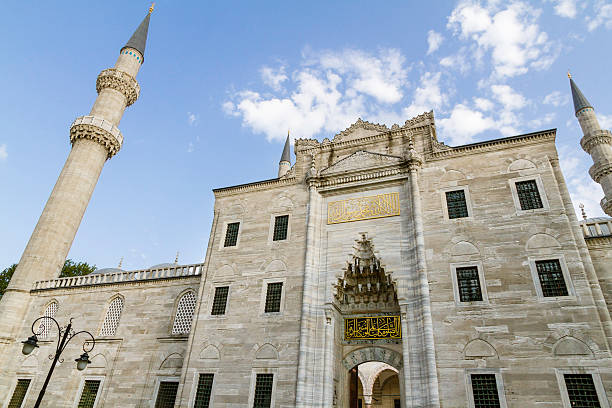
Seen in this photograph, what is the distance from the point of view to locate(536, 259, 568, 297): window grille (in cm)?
1050

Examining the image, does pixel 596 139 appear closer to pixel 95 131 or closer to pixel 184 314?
pixel 184 314

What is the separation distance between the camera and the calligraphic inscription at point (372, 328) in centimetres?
1287

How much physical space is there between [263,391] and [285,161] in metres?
21.3

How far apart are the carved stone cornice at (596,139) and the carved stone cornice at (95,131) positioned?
31015 millimetres

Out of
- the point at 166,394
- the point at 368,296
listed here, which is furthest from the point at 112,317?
the point at 368,296

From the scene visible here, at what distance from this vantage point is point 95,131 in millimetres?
23922

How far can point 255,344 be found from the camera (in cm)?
1348

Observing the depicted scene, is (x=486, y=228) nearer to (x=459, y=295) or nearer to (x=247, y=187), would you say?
(x=459, y=295)

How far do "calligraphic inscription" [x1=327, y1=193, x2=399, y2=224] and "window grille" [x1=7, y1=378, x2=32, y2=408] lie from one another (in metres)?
16.4

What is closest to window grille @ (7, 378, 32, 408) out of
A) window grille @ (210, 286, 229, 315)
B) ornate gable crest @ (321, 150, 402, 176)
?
window grille @ (210, 286, 229, 315)

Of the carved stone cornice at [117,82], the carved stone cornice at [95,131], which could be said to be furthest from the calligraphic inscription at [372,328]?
the carved stone cornice at [117,82]

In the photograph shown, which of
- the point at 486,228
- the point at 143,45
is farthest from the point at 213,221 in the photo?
the point at 143,45

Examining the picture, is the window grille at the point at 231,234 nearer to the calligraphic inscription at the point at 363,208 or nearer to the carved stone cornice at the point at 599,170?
the calligraphic inscription at the point at 363,208

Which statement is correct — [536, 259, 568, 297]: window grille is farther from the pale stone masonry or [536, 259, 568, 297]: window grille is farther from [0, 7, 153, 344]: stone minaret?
[0, 7, 153, 344]: stone minaret
